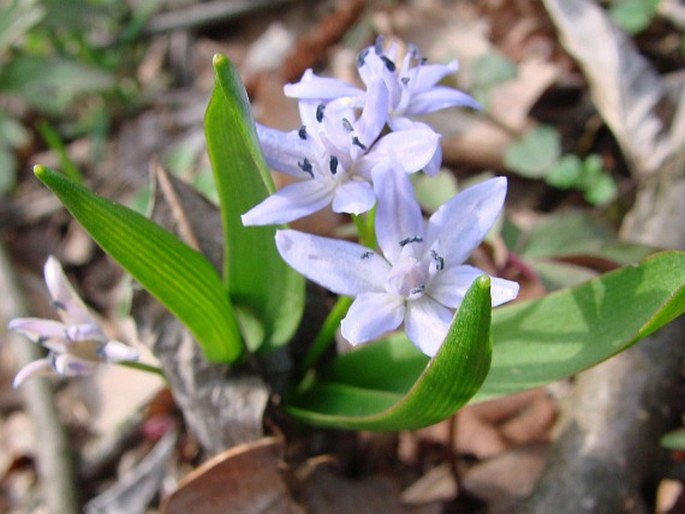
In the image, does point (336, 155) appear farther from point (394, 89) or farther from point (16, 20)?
point (16, 20)

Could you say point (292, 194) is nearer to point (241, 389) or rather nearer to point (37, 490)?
point (241, 389)

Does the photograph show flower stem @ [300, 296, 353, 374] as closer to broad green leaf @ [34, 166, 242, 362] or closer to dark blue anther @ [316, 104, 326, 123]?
broad green leaf @ [34, 166, 242, 362]

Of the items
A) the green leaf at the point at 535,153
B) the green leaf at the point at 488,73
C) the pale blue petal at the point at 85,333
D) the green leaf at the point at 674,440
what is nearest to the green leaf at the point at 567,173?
the green leaf at the point at 535,153

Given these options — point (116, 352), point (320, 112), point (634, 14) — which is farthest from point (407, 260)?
point (634, 14)

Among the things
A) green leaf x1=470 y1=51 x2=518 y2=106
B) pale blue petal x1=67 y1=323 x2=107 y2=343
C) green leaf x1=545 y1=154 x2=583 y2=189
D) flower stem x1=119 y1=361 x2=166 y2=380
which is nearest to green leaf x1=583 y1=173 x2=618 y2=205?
green leaf x1=545 y1=154 x2=583 y2=189

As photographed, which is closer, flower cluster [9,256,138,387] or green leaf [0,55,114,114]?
flower cluster [9,256,138,387]

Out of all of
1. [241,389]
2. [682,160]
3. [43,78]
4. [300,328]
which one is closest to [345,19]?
[43,78]

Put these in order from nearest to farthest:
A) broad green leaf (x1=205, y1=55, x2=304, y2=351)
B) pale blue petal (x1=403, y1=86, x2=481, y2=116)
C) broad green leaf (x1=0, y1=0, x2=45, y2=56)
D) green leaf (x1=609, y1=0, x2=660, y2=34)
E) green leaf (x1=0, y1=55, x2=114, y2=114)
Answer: broad green leaf (x1=205, y1=55, x2=304, y2=351) → pale blue petal (x1=403, y1=86, x2=481, y2=116) → green leaf (x1=609, y1=0, x2=660, y2=34) → broad green leaf (x1=0, y1=0, x2=45, y2=56) → green leaf (x1=0, y1=55, x2=114, y2=114)
